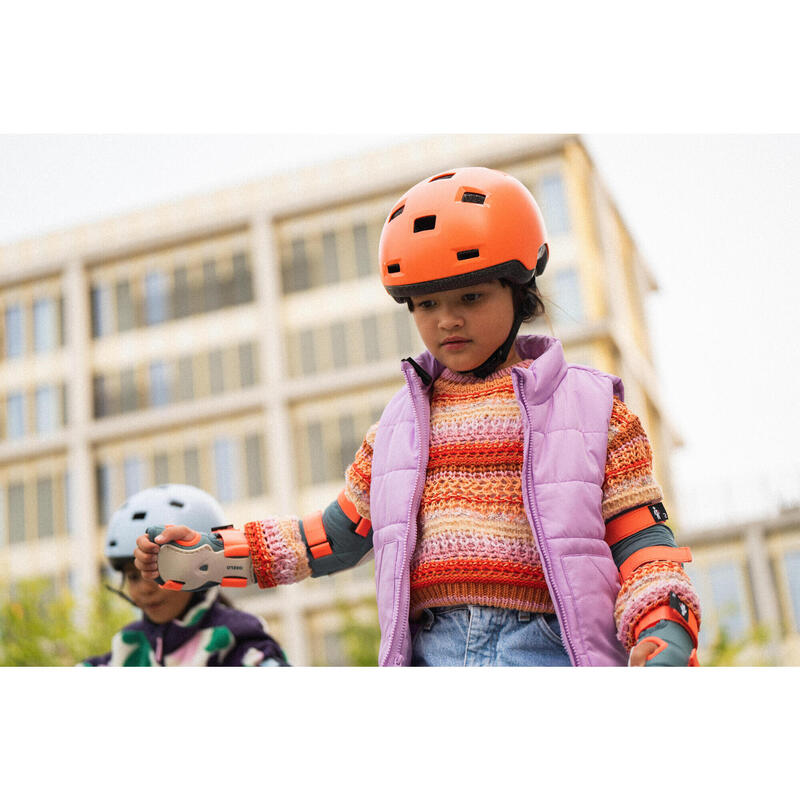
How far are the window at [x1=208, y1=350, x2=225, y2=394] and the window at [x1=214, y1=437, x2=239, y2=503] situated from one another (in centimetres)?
110

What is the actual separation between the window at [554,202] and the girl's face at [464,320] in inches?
795

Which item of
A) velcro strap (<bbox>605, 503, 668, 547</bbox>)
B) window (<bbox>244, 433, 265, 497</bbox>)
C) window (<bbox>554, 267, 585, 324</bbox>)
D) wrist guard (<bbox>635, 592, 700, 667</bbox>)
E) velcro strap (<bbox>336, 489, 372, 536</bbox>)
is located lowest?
wrist guard (<bbox>635, 592, 700, 667</bbox>)

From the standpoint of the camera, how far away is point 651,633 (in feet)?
5.39

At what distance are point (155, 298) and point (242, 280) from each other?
2.23 m

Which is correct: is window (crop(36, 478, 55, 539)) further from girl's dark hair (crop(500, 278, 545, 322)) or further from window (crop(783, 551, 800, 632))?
girl's dark hair (crop(500, 278, 545, 322))

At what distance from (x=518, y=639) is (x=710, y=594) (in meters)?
21.3

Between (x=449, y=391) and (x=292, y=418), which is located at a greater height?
(x=292, y=418)

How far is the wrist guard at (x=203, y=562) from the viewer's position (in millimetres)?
2014

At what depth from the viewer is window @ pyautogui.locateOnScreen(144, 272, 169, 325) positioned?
→ 83.3ft

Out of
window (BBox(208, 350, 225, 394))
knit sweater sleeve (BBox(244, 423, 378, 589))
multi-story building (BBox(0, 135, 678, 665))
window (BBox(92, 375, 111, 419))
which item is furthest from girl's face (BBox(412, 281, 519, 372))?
window (BBox(92, 375, 111, 419))

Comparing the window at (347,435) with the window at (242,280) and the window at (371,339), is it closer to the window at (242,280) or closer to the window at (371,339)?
the window at (371,339)

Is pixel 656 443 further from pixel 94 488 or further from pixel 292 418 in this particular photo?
pixel 94 488
